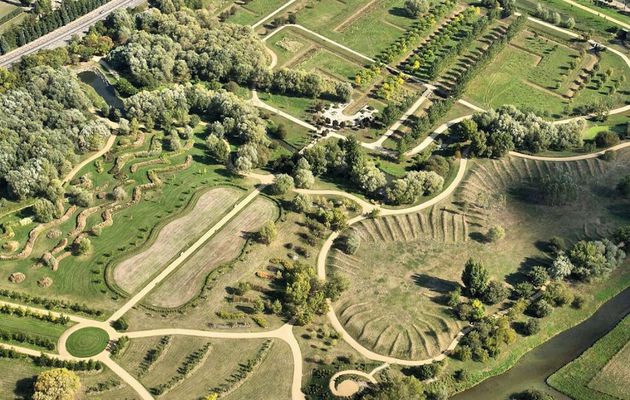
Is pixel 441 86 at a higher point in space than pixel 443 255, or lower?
higher

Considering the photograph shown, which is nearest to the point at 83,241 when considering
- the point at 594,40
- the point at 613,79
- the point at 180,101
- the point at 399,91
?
the point at 180,101

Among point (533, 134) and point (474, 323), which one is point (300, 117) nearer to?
point (533, 134)

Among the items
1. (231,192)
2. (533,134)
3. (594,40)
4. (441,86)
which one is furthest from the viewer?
(594,40)

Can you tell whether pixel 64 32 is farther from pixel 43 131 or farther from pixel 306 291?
pixel 306 291

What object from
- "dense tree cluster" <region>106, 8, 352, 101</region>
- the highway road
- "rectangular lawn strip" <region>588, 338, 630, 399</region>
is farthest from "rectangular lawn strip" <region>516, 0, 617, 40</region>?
the highway road

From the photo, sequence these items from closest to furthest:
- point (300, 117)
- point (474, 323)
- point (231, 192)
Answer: point (474, 323) < point (231, 192) < point (300, 117)

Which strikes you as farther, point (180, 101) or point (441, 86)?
point (441, 86)

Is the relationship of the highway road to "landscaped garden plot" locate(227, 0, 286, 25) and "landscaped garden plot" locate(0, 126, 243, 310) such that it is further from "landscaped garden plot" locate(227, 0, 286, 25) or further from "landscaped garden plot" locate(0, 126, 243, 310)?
"landscaped garden plot" locate(0, 126, 243, 310)
